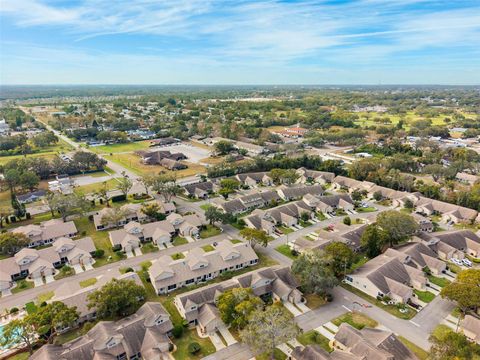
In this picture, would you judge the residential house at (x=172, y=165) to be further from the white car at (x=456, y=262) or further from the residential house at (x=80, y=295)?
the white car at (x=456, y=262)


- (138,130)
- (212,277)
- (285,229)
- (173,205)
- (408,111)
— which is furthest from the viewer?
(408,111)

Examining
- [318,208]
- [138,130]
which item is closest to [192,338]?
[318,208]

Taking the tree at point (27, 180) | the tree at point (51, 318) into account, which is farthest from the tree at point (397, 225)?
the tree at point (27, 180)

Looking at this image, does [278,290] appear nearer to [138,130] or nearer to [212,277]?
[212,277]

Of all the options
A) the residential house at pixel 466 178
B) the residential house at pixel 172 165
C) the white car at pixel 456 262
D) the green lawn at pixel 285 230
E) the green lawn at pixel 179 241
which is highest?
the residential house at pixel 172 165

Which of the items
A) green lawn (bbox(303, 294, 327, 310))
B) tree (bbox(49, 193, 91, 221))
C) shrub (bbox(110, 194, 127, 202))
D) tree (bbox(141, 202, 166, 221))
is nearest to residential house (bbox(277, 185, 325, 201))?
tree (bbox(141, 202, 166, 221))

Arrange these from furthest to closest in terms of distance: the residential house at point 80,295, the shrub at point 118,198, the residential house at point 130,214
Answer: the shrub at point 118,198 < the residential house at point 130,214 < the residential house at point 80,295

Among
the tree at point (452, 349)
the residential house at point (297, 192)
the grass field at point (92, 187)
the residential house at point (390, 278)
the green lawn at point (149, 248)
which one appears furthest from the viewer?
the grass field at point (92, 187)
